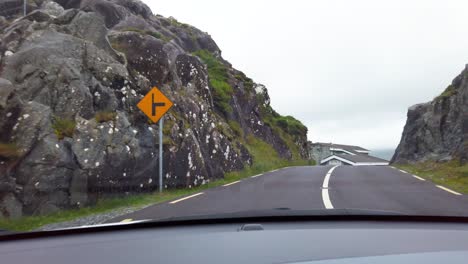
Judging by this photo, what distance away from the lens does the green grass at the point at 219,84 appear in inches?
1236

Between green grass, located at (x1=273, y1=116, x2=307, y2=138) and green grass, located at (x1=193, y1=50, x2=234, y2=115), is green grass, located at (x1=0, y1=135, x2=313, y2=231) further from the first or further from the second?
green grass, located at (x1=273, y1=116, x2=307, y2=138)

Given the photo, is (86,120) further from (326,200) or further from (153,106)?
(326,200)

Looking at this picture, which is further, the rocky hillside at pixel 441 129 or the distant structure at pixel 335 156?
the distant structure at pixel 335 156

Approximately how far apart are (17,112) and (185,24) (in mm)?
38604

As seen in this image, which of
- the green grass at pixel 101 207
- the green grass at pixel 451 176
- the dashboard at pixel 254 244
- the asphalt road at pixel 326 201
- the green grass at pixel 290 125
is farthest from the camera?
the green grass at pixel 290 125

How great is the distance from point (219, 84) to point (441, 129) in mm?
16176

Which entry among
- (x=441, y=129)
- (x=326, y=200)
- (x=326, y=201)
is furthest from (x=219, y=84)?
(x=326, y=201)

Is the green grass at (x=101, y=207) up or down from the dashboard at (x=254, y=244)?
down

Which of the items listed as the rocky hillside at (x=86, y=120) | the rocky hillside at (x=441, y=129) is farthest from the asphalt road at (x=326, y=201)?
the rocky hillside at (x=441, y=129)

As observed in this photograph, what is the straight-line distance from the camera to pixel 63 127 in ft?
38.3

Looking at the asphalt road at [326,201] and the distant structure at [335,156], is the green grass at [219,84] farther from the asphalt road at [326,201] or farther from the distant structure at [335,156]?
the distant structure at [335,156]

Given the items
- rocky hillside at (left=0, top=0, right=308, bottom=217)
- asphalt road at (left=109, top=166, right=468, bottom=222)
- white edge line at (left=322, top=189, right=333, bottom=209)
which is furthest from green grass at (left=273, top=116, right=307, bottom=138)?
white edge line at (left=322, top=189, right=333, bottom=209)

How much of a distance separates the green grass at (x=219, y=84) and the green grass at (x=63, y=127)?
1949cm

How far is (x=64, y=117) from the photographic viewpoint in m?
12.2
